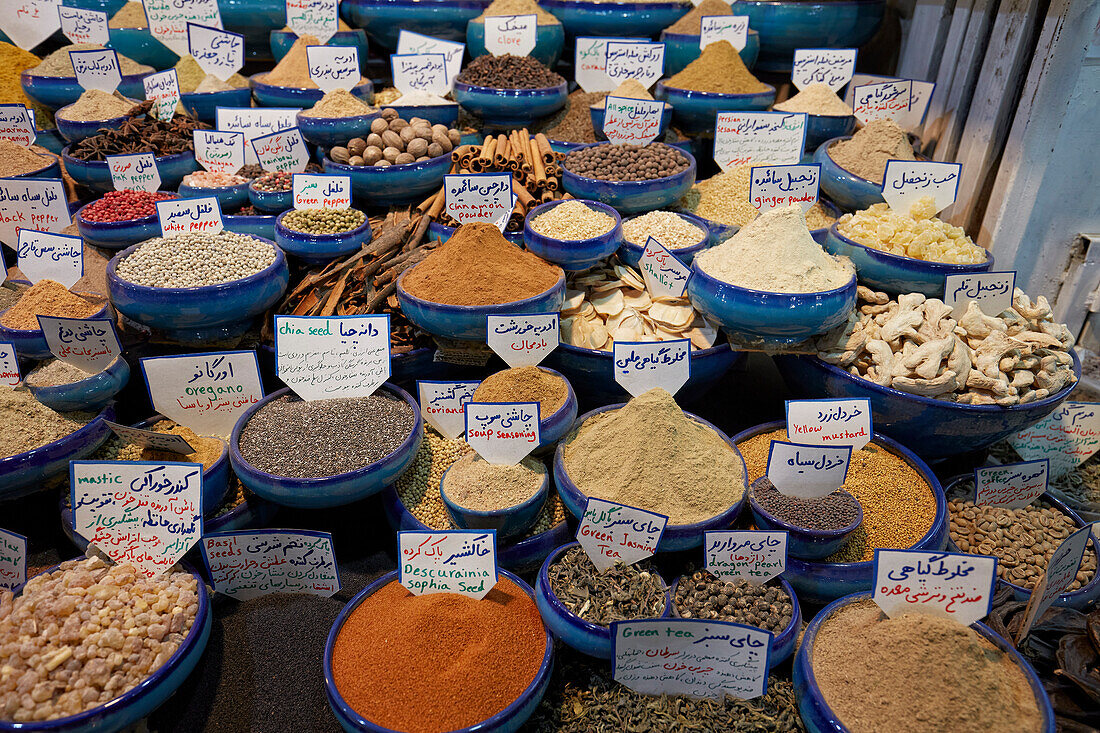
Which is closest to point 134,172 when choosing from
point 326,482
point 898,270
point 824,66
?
point 326,482

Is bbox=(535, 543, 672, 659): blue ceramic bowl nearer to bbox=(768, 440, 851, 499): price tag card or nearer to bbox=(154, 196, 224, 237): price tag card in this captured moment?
bbox=(768, 440, 851, 499): price tag card

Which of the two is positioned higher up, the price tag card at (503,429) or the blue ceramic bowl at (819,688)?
the price tag card at (503,429)

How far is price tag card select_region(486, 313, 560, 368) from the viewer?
5.98 ft

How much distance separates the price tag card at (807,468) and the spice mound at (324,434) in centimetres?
89

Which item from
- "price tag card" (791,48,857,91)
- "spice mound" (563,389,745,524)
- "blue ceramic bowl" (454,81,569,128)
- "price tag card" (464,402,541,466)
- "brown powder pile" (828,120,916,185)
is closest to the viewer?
"spice mound" (563,389,745,524)

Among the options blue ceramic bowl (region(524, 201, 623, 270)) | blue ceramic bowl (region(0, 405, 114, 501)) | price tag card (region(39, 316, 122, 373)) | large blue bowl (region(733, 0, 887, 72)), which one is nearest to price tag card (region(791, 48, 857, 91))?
large blue bowl (region(733, 0, 887, 72))

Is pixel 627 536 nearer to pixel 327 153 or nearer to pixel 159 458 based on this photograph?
pixel 159 458

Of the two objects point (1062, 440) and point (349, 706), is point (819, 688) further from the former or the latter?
point (1062, 440)

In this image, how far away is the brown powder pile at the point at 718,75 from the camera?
2807 millimetres

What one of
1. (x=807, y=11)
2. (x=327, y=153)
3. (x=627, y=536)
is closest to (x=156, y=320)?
(x=327, y=153)

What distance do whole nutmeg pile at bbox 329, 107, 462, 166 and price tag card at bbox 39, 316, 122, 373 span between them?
976 mm

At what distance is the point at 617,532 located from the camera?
4.79ft

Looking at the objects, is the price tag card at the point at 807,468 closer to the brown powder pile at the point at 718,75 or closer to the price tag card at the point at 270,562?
the price tag card at the point at 270,562

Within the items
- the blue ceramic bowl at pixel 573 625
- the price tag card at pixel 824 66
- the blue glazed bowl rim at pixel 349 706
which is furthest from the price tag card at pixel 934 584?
the price tag card at pixel 824 66
